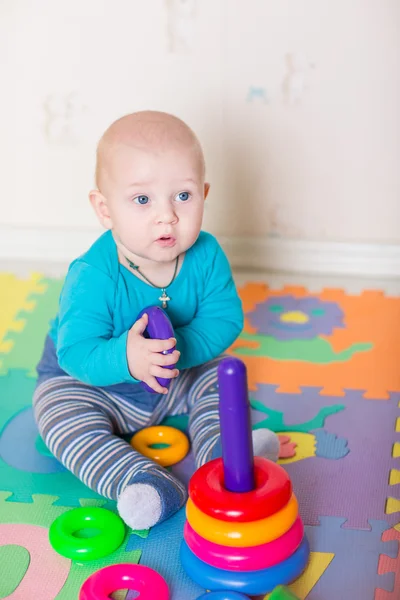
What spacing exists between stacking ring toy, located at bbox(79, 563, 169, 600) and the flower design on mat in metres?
0.66

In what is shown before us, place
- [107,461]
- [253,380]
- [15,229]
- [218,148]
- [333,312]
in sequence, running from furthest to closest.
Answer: [15,229], [218,148], [333,312], [253,380], [107,461]

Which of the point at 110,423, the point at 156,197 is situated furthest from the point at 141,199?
the point at 110,423

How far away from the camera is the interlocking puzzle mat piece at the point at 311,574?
0.94 meters

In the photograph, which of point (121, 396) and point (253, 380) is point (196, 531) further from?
point (253, 380)

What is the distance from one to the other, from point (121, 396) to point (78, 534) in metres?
0.24

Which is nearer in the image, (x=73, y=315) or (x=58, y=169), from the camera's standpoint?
(x=73, y=315)

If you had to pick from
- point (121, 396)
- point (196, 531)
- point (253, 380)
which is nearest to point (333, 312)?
point (253, 380)

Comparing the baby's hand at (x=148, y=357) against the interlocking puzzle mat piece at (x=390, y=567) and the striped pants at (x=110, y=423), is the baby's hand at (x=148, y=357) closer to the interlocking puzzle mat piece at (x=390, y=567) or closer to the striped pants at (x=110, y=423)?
the striped pants at (x=110, y=423)

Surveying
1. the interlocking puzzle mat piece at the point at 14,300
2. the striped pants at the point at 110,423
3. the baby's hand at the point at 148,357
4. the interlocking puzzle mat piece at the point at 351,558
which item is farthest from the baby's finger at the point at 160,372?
the interlocking puzzle mat piece at the point at 14,300

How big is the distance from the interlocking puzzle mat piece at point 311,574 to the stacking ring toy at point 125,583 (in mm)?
118

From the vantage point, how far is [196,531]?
3.09 ft

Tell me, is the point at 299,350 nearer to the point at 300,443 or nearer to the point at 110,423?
the point at 300,443

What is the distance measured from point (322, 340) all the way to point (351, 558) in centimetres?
58

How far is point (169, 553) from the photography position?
1011 mm
